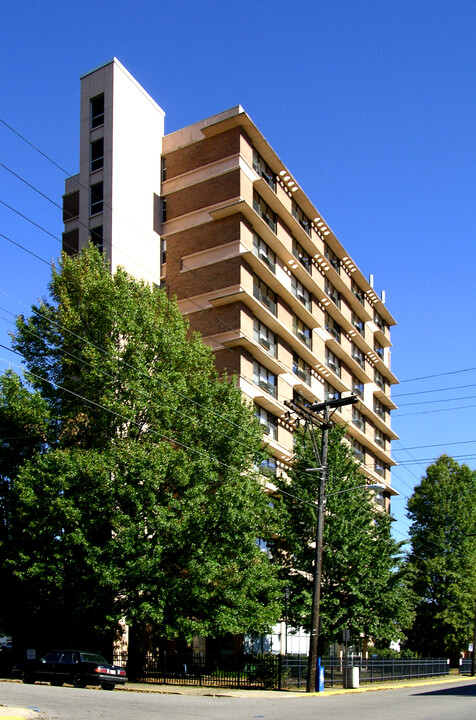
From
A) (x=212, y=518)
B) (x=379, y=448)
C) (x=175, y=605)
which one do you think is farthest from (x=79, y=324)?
(x=379, y=448)

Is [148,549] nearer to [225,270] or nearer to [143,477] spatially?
[143,477]

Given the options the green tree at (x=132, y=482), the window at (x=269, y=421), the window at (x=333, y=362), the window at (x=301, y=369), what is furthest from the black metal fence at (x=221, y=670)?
the window at (x=333, y=362)

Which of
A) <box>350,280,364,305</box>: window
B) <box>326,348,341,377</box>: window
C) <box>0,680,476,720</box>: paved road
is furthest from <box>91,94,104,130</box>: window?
<box>0,680,476,720</box>: paved road

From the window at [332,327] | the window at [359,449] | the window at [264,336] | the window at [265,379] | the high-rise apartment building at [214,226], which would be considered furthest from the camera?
the window at [359,449]

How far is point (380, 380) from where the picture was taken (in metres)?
76.0

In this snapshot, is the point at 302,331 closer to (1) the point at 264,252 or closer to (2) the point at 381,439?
(1) the point at 264,252

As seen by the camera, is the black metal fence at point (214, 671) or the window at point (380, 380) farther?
the window at point (380, 380)

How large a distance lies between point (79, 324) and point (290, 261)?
2213cm

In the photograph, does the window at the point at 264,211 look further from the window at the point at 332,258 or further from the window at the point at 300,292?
the window at the point at 332,258

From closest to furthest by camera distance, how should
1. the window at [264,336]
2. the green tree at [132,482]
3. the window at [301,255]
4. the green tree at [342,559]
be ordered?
1. the green tree at [132,482]
2. the green tree at [342,559]
3. the window at [264,336]
4. the window at [301,255]

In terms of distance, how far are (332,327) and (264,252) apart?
14914mm

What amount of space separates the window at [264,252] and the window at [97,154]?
11639 millimetres

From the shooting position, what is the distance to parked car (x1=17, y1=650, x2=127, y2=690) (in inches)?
1080

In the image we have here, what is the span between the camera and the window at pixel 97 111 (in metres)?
50.5
